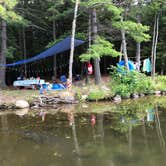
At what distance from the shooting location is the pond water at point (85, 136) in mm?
4746

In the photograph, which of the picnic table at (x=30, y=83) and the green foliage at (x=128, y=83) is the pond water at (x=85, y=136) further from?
the picnic table at (x=30, y=83)

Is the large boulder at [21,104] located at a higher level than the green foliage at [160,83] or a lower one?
lower

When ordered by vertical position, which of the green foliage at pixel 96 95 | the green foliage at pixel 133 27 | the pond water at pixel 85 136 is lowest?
the pond water at pixel 85 136

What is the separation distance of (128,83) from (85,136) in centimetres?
610

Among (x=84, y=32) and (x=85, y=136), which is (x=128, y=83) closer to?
(x=84, y=32)

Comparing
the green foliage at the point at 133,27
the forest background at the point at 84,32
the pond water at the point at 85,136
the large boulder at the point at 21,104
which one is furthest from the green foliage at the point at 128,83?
the large boulder at the point at 21,104

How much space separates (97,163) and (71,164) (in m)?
0.37

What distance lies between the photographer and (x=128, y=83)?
1198cm

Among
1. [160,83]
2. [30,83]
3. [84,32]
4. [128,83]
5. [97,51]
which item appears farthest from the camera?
[84,32]

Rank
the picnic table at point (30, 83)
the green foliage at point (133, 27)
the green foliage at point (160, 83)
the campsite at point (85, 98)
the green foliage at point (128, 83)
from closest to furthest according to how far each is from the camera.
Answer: the campsite at point (85, 98), the green foliage at point (128, 83), the green foliage at point (133, 27), the picnic table at point (30, 83), the green foliage at point (160, 83)

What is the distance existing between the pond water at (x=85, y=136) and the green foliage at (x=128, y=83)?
1.82m

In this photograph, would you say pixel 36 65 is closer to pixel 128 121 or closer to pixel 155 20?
pixel 155 20

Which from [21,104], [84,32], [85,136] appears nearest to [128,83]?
[84,32]

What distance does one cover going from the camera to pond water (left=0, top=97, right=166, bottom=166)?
15.6 ft
